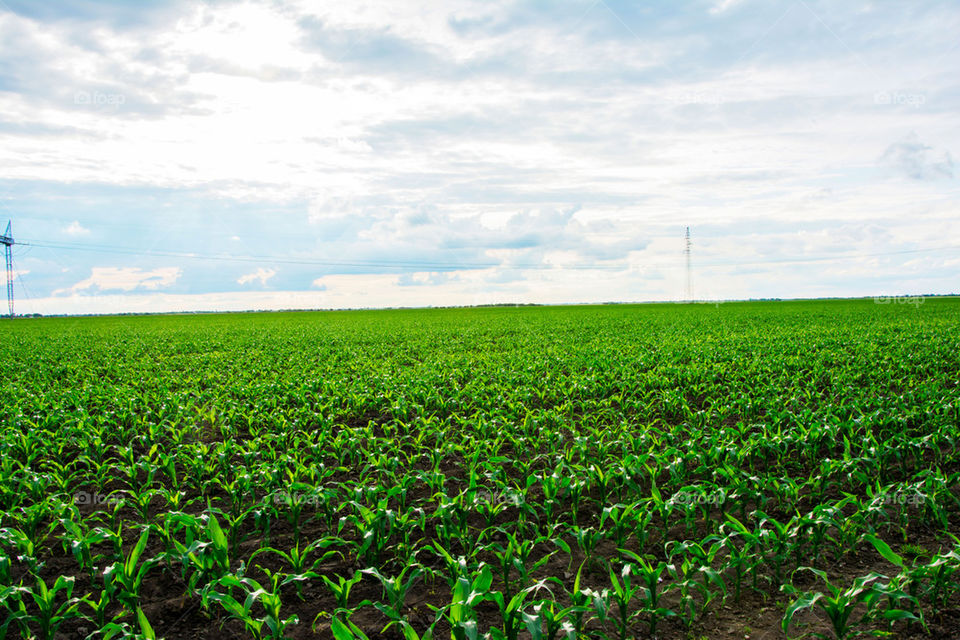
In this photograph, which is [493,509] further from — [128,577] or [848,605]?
[128,577]

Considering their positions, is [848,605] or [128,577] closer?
[848,605]

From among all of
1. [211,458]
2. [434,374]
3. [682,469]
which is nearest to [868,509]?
[682,469]

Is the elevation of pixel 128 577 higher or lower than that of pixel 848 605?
higher

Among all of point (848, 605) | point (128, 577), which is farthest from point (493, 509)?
point (128, 577)

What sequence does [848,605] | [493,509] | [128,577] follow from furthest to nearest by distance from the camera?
[493,509]
[128,577]
[848,605]

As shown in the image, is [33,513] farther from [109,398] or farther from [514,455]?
[109,398]

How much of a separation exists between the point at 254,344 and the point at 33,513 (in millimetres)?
22477

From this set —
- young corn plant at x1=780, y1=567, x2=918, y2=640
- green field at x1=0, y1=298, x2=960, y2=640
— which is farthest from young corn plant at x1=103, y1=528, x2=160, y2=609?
young corn plant at x1=780, y1=567, x2=918, y2=640

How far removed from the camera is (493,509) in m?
5.43

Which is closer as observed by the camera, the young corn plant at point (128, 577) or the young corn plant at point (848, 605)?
the young corn plant at point (848, 605)

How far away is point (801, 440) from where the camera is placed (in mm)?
7332

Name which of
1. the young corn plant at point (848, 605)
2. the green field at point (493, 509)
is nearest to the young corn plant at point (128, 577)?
the green field at point (493, 509)

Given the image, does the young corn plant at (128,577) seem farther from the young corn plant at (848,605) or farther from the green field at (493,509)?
the young corn plant at (848,605)

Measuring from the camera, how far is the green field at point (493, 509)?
405cm
